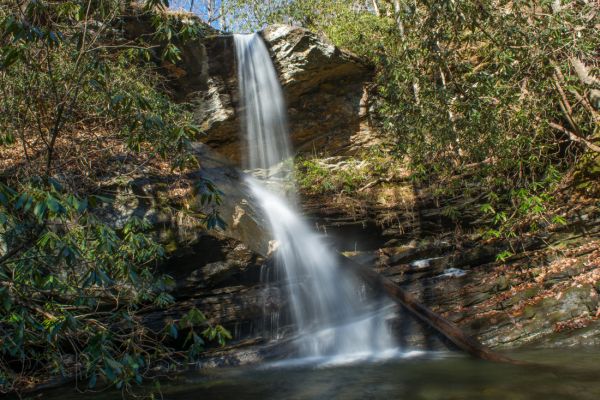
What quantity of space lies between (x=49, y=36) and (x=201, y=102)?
937 cm

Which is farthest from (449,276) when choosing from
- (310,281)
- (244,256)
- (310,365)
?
(244,256)

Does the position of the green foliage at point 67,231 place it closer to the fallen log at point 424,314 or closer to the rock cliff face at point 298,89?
the fallen log at point 424,314

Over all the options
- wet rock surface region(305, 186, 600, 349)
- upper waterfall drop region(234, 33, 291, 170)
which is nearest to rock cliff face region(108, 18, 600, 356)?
wet rock surface region(305, 186, 600, 349)

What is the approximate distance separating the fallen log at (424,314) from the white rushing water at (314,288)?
9.7 inches

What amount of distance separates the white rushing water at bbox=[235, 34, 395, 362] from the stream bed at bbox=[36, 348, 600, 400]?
897 millimetres

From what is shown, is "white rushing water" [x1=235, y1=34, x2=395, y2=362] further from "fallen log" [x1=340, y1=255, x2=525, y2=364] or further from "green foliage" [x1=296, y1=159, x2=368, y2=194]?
"green foliage" [x1=296, y1=159, x2=368, y2=194]

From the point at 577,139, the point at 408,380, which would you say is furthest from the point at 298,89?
the point at 408,380

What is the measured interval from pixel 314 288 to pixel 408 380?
11.9ft

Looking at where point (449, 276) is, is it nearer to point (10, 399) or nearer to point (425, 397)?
point (425, 397)

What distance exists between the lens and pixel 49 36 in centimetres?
353

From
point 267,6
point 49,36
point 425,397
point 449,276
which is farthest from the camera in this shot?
point 267,6

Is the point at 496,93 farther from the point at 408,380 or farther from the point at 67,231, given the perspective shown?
the point at 67,231

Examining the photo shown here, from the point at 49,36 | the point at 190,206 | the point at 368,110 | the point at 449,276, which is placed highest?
the point at 368,110

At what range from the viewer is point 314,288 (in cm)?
948
